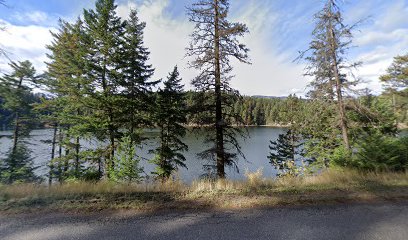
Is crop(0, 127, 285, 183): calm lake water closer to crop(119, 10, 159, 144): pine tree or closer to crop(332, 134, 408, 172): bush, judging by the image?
crop(119, 10, 159, 144): pine tree

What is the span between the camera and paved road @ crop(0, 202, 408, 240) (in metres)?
3.05

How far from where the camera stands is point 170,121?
15875mm

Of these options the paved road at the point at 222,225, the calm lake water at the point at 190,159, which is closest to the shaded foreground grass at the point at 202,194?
the paved road at the point at 222,225

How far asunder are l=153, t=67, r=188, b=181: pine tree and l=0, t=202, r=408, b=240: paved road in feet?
37.8

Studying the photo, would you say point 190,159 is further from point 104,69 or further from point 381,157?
point 381,157

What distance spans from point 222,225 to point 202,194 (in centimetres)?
134

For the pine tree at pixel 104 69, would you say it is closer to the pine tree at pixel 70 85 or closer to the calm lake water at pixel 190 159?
the pine tree at pixel 70 85

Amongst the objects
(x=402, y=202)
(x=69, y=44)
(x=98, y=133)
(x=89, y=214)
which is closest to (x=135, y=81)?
(x=98, y=133)

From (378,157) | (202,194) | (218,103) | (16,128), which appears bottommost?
(202,194)

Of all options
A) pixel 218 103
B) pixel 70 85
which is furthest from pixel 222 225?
pixel 70 85

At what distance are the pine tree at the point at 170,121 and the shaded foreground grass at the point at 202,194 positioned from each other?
9.94 metres

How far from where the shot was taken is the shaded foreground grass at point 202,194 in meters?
4.03

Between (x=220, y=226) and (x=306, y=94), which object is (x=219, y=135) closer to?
(x=306, y=94)

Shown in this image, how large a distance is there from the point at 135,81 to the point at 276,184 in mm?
11636
